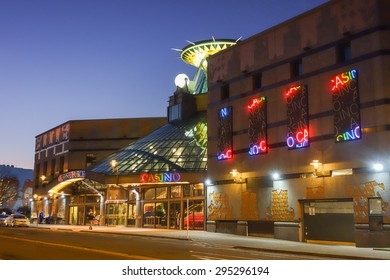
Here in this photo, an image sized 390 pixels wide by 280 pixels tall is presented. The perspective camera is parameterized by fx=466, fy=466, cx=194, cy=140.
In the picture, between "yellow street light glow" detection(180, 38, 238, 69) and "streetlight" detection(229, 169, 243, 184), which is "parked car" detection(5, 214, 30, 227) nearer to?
"yellow street light glow" detection(180, 38, 238, 69)

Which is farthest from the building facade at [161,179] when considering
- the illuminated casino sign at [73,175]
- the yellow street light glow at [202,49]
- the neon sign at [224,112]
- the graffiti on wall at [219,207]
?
the neon sign at [224,112]

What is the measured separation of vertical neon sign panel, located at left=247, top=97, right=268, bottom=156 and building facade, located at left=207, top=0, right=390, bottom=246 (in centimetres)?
8

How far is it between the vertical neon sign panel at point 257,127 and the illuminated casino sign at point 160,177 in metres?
10.8

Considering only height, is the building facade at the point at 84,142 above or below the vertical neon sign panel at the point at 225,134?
above

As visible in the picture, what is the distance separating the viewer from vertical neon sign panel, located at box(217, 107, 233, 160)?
38.3 metres

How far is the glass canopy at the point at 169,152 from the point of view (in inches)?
1873

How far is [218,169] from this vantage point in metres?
39.3

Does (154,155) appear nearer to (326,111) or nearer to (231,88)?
(231,88)

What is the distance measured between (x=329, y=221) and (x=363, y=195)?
12.3 ft

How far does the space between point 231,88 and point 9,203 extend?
118 metres

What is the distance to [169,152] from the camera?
50844mm

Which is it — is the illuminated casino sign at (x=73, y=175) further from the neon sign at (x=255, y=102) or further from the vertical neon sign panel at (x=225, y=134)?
the neon sign at (x=255, y=102)

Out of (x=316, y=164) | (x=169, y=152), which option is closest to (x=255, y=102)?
(x=316, y=164)

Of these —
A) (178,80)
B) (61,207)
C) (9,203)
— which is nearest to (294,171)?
(178,80)
